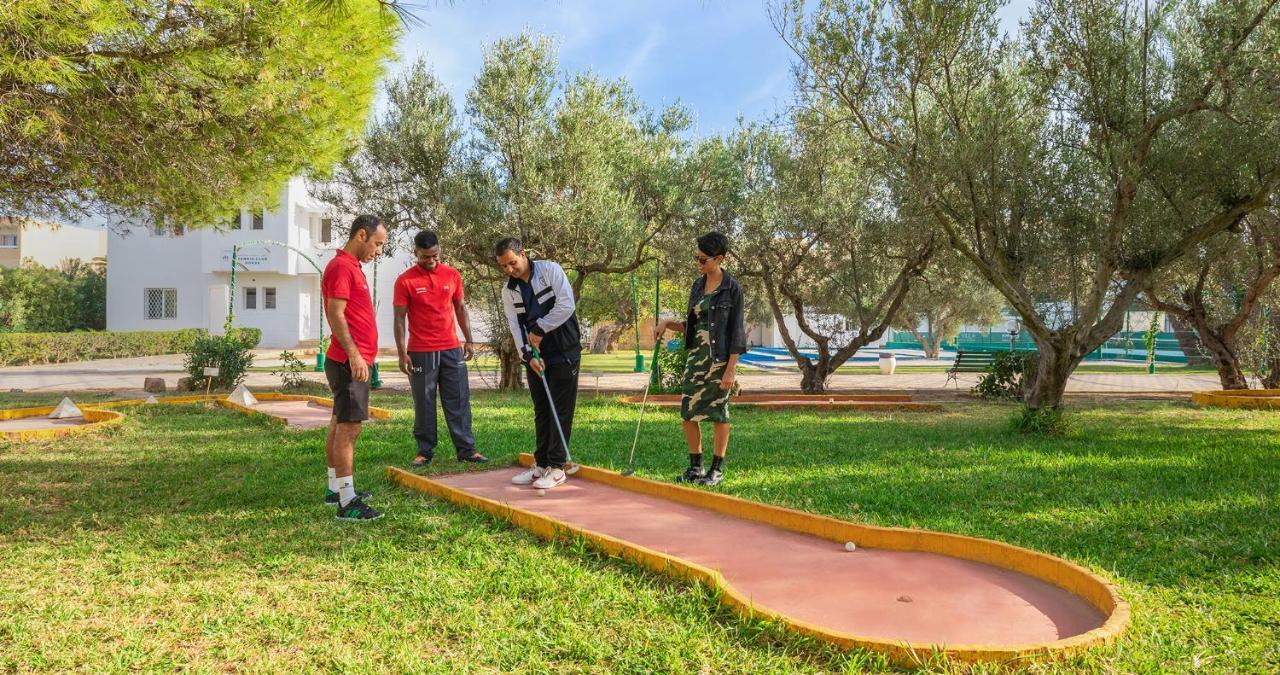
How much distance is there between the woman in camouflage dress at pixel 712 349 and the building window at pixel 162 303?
3337 cm

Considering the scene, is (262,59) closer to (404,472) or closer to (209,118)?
(209,118)

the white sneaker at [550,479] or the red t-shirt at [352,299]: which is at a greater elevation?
the red t-shirt at [352,299]

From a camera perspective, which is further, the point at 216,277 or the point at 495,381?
the point at 216,277

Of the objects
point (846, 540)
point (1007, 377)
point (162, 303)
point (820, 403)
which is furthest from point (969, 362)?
point (162, 303)

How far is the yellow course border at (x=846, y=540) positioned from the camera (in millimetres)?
2623

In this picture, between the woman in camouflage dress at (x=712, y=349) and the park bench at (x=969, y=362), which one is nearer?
the woman in camouflage dress at (x=712, y=349)

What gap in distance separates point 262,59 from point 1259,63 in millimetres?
8705

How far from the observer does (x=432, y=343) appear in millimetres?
6234

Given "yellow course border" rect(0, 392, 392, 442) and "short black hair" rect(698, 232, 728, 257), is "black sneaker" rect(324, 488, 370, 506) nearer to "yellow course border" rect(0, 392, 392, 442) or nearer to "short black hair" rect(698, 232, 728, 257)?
"short black hair" rect(698, 232, 728, 257)

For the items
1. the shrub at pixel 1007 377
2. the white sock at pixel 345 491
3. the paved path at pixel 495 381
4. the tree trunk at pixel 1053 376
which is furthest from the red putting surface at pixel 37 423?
the shrub at pixel 1007 377

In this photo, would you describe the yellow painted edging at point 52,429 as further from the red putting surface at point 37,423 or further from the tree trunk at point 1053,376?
the tree trunk at point 1053,376

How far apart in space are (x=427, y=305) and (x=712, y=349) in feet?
7.40

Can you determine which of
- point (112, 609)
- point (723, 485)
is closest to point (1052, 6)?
point (723, 485)

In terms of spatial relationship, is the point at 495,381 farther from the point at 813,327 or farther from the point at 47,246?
the point at 47,246
